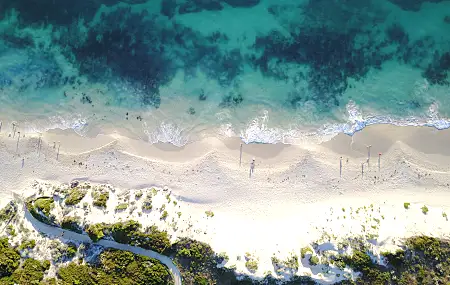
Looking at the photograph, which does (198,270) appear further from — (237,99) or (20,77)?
(20,77)

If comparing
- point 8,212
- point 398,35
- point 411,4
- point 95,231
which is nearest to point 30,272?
point 8,212

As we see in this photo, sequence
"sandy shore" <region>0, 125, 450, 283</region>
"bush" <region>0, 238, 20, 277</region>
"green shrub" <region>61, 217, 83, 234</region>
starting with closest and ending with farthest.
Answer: "bush" <region>0, 238, 20, 277</region>, "green shrub" <region>61, 217, 83, 234</region>, "sandy shore" <region>0, 125, 450, 283</region>

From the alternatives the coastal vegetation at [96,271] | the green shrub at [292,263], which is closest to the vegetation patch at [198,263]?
the coastal vegetation at [96,271]

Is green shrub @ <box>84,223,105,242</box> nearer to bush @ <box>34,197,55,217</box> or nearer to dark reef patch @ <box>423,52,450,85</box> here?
bush @ <box>34,197,55,217</box>

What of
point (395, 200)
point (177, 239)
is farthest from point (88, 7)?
point (395, 200)

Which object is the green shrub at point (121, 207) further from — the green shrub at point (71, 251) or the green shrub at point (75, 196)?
the green shrub at point (71, 251)

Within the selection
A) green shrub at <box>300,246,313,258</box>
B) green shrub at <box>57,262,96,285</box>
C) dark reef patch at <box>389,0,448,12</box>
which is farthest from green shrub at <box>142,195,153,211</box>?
dark reef patch at <box>389,0,448,12</box>

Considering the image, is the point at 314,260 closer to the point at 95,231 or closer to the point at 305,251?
the point at 305,251
